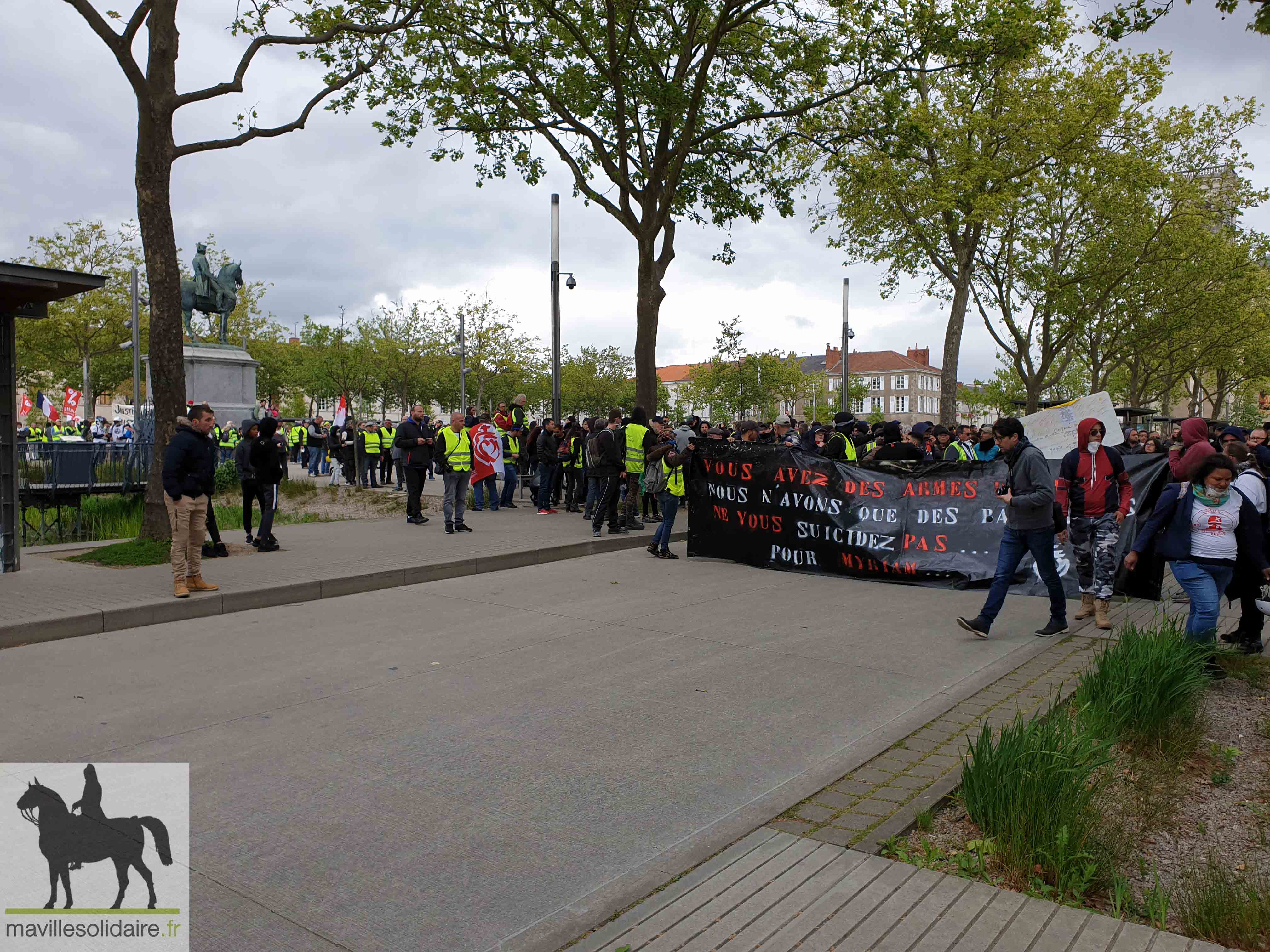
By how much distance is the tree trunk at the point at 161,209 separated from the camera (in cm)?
1228

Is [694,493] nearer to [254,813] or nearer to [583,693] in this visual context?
[583,693]

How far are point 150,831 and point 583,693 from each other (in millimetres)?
2811

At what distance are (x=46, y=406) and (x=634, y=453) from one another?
6534 centimetres

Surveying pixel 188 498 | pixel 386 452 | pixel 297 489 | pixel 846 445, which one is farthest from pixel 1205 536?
pixel 386 452

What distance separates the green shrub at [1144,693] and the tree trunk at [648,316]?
48.0 ft

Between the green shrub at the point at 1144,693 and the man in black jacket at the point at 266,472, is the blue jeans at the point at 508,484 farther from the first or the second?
the green shrub at the point at 1144,693

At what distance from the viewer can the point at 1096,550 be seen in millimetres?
8883

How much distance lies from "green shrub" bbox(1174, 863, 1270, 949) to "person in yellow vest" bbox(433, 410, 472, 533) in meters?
13.0

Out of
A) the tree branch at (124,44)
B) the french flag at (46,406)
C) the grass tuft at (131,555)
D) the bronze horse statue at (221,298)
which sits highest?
the tree branch at (124,44)

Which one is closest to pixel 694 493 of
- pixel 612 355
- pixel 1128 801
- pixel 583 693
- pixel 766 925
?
pixel 583 693

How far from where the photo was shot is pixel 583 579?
1171 cm

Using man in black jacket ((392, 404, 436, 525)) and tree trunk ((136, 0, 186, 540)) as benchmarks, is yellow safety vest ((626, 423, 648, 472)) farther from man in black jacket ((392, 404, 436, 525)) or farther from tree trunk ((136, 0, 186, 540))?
tree trunk ((136, 0, 186, 540))

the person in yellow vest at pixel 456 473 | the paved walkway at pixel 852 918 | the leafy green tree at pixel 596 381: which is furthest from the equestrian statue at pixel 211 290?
the leafy green tree at pixel 596 381

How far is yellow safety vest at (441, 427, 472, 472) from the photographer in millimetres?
15508
